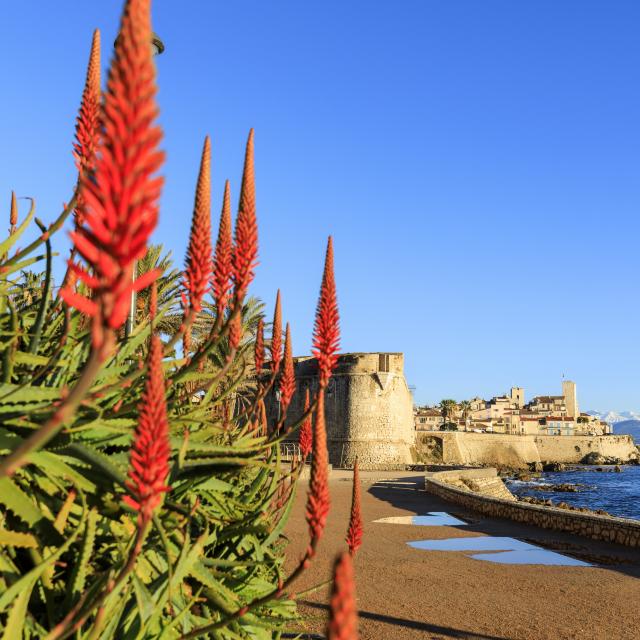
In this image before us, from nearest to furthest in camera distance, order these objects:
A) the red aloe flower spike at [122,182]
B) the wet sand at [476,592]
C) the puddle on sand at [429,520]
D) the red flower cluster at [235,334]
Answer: the red aloe flower spike at [122,182] < the red flower cluster at [235,334] < the wet sand at [476,592] < the puddle on sand at [429,520]

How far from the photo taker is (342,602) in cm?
72

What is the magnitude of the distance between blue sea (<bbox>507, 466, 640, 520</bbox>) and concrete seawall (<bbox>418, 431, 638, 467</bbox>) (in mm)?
4527

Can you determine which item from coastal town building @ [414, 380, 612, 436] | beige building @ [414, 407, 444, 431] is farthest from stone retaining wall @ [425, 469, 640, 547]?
beige building @ [414, 407, 444, 431]

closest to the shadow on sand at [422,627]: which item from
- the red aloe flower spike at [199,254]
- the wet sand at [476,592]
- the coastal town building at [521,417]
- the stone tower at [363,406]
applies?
the wet sand at [476,592]

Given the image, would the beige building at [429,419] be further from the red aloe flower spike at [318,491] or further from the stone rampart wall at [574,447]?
the red aloe flower spike at [318,491]

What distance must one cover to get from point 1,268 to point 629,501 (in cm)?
5021

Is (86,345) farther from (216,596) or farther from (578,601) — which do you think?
(578,601)

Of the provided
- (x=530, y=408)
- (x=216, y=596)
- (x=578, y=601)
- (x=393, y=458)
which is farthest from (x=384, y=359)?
(x=530, y=408)

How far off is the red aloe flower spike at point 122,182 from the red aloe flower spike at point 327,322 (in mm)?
1540

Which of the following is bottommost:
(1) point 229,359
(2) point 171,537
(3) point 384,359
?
(2) point 171,537

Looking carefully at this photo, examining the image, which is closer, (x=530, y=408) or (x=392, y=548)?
(x=392, y=548)

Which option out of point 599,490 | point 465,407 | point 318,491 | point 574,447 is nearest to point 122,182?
point 318,491

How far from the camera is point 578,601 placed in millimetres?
9352

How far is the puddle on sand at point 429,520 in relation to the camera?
17938mm
